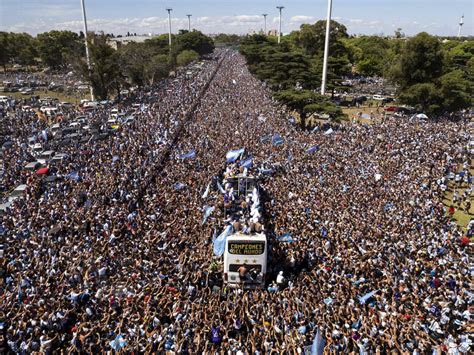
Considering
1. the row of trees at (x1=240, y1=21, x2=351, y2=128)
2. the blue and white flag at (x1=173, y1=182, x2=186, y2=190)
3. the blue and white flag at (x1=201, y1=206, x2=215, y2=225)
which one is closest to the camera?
the blue and white flag at (x1=201, y1=206, x2=215, y2=225)

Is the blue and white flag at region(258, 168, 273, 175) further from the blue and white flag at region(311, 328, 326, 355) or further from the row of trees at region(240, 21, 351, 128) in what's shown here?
the blue and white flag at region(311, 328, 326, 355)

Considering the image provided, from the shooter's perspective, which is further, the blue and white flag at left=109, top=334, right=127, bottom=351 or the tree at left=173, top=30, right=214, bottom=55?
the tree at left=173, top=30, right=214, bottom=55

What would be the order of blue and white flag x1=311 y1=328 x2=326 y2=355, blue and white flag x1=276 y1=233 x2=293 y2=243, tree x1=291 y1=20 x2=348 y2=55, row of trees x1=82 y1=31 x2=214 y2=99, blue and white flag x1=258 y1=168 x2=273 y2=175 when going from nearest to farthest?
blue and white flag x1=311 y1=328 x2=326 y2=355 < blue and white flag x1=276 y1=233 x2=293 y2=243 < blue and white flag x1=258 y1=168 x2=273 y2=175 < row of trees x1=82 y1=31 x2=214 y2=99 < tree x1=291 y1=20 x2=348 y2=55

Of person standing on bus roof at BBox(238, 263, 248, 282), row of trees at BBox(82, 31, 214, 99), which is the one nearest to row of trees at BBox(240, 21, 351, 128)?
row of trees at BBox(82, 31, 214, 99)

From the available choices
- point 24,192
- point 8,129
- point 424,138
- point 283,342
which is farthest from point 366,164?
point 8,129

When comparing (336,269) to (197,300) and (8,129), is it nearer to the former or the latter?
(197,300)

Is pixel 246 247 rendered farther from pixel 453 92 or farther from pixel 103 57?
pixel 103 57

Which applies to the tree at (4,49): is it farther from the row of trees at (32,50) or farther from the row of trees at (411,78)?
the row of trees at (411,78)
